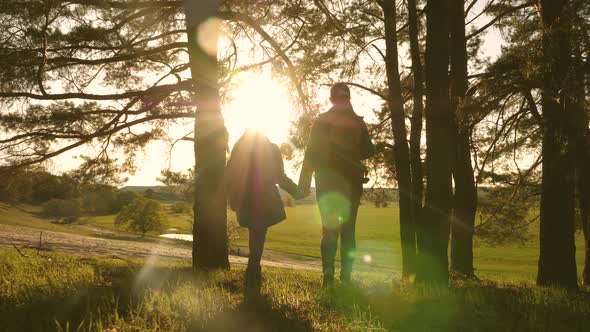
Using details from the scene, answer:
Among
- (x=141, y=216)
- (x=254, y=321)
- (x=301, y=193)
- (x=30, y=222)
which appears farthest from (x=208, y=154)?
(x=30, y=222)

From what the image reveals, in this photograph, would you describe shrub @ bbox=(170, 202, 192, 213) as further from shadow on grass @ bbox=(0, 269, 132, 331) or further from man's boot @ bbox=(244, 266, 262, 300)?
shadow on grass @ bbox=(0, 269, 132, 331)

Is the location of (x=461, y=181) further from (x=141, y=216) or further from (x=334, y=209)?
(x=141, y=216)

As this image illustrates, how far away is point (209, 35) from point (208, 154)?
1.86 meters

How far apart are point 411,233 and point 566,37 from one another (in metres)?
4.94

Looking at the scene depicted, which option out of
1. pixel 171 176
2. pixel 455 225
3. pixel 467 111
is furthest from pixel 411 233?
pixel 171 176

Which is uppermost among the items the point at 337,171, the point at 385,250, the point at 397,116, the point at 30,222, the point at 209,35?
the point at 209,35

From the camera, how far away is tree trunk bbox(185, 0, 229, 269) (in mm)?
6742

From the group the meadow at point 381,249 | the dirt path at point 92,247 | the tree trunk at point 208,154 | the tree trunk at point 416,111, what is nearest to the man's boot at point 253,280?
the tree trunk at point 208,154

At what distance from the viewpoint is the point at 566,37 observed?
5.29 m

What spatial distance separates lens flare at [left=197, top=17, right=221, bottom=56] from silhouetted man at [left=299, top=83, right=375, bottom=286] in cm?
320

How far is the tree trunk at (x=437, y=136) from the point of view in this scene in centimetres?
501

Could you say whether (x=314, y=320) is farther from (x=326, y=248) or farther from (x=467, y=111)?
(x=467, y=111)

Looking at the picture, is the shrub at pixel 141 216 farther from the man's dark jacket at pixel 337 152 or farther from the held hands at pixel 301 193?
the man's dark jacket at pixel 337 152

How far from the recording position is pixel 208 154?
6.93 m
